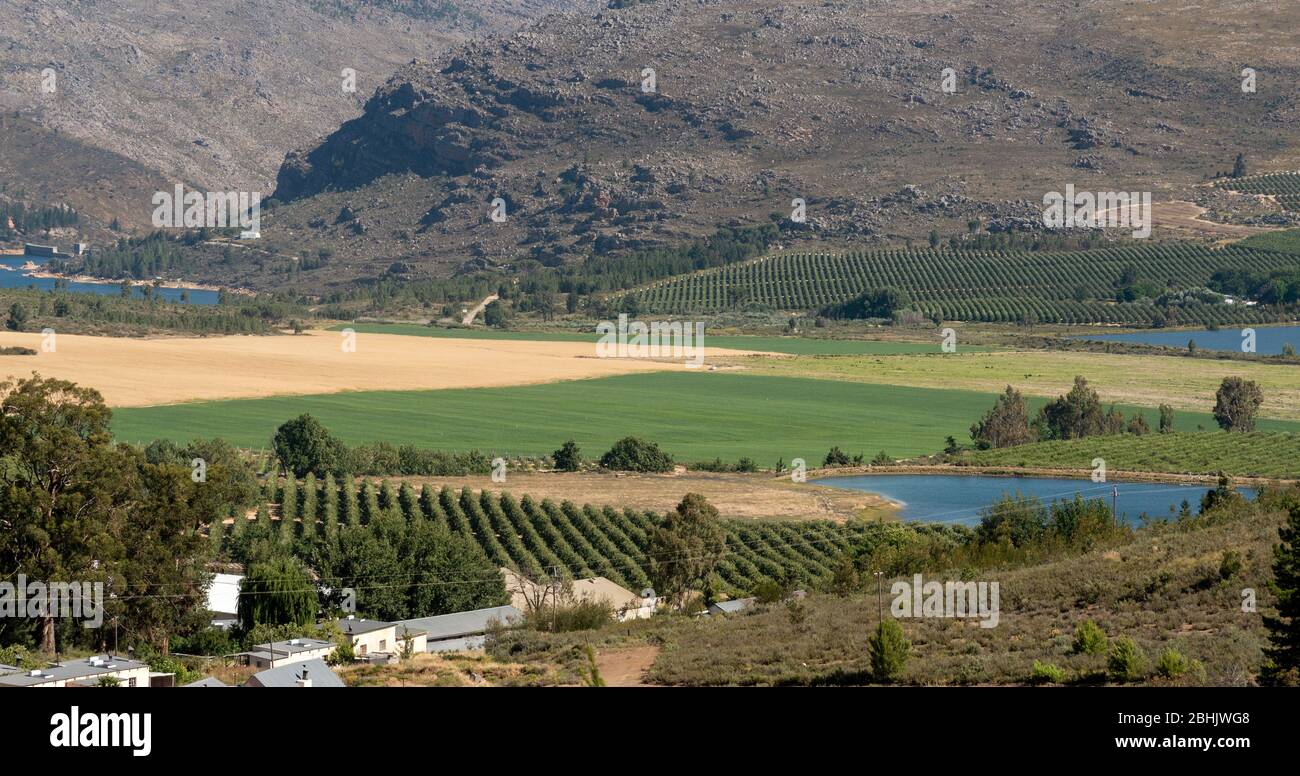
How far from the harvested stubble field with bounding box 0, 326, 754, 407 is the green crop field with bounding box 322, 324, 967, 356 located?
7.73m

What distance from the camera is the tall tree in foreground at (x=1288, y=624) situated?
23391 mm

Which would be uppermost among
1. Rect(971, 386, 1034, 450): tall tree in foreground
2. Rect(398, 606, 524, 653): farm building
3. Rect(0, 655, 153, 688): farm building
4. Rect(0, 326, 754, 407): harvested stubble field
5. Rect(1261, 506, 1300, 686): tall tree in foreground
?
Rect(0, 326, 754, 407): harvested stubble field

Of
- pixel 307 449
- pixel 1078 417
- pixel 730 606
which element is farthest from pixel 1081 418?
pixel 730 606

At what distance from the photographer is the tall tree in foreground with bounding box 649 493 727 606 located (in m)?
60.0

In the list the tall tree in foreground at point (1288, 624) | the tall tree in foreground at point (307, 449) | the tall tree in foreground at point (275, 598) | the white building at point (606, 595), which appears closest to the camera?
A: the tall tree in foreground at point (1288, 624)

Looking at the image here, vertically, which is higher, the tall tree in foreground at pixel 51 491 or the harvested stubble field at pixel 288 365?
the harvested stubble field at pixel 288 365

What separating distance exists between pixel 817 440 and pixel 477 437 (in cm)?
2336

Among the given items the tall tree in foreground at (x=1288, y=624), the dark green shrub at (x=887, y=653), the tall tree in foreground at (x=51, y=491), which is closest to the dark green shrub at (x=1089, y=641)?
the tall tree in foreground at (x=1288, y=624)

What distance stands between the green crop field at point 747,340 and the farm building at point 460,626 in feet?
368

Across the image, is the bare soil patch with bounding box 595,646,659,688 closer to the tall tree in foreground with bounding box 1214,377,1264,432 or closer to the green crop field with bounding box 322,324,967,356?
the tall tree in foreground with bounding box 1214,377,1264,432

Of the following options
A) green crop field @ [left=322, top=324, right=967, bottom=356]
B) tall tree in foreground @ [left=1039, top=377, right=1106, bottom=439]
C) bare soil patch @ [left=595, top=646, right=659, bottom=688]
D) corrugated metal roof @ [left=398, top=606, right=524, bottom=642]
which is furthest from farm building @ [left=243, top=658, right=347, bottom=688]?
green crop field @ [left=322, top=324, right=967, bottom=356]

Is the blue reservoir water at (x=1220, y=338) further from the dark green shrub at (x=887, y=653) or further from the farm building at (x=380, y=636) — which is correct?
the dark green shrub at (x=887, y=653)
